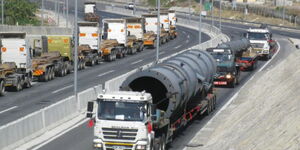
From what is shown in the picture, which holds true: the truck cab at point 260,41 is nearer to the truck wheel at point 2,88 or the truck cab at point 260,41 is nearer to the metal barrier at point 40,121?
the truck wheel at point 2,88

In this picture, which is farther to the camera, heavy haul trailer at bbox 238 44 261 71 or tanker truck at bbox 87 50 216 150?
heavy haul trailer at bbox 238 44 261 71

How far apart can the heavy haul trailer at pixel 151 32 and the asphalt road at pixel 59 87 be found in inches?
47.5

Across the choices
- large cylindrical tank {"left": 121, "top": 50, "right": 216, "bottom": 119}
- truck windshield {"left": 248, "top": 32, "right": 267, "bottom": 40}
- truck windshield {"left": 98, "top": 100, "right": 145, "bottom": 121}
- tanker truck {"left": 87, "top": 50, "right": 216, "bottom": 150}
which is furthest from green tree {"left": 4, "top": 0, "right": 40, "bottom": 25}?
truck windshield {"left": 98, "top": 100, "right": 145, "bottom": 121}

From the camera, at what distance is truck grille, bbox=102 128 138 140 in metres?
24.9

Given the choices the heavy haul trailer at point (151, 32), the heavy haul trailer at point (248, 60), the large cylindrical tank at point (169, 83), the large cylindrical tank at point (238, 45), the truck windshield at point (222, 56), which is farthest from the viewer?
the heavy haul trailer at point (151, 32)

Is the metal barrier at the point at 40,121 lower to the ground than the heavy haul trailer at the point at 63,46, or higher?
lower

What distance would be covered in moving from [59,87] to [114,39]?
22334mm

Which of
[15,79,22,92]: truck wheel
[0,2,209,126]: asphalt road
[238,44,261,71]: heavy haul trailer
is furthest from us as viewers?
[238,44,261,71]: heavy haul trailer

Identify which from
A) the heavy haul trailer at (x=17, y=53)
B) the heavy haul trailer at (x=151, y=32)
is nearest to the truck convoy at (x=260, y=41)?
the heavy haul trailer at (x=151, y=32)

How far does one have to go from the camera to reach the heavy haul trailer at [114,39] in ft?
231

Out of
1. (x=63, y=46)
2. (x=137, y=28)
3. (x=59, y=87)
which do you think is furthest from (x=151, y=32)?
(x=59, y=87)

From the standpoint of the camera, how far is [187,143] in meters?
31.0

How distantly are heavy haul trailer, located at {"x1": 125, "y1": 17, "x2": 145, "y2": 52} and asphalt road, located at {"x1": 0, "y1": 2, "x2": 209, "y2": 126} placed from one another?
3.93 feet

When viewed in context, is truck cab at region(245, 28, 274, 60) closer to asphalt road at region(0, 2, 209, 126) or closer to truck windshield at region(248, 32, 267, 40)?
truck windshield at region(248, 32, 267, 40)
